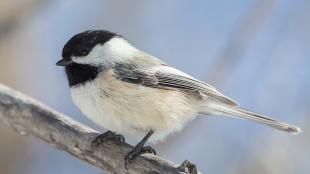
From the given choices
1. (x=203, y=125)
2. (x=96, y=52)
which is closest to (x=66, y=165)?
(x=203, y=125)

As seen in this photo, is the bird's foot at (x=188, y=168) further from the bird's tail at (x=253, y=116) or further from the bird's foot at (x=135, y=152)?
the bird's tail at (x=253, y=116)

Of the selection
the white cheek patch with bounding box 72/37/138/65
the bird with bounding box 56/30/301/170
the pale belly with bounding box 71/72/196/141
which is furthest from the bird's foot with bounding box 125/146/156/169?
the white cheek patch with bounding box 72/37/138/65

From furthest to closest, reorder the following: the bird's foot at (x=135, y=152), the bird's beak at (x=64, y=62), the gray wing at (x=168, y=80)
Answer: the gray wing at (x=168, y=80) → the bird's beak at (x=64, y=62) → the bird's foot at (x=135, y=152)

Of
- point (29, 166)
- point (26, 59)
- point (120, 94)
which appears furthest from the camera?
point (26, 59)

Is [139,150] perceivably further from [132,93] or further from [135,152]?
[132,93]

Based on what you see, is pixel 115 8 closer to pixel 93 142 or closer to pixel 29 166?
pixel 29 166

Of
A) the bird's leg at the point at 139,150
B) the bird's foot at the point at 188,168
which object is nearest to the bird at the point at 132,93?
the bird's leg at the point at 139,150
